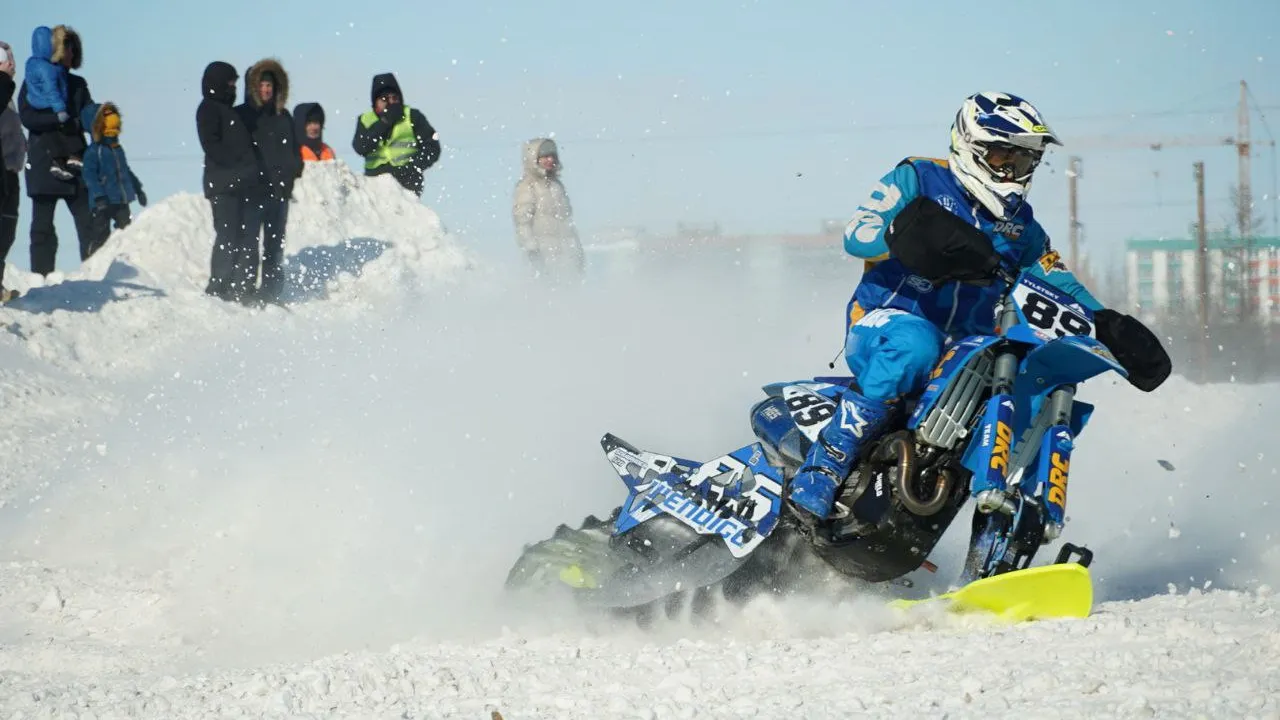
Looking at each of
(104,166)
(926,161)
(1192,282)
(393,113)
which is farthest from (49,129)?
(1192,282)

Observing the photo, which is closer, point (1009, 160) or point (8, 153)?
point (1009, 160)

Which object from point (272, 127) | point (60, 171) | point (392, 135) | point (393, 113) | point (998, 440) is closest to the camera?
point (998, 440)

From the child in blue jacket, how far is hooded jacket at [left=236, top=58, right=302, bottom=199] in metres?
1.66

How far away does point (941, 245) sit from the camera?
526 cm

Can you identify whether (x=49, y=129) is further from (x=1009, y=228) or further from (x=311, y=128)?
(x=1009, y=228)

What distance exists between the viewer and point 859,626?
571 centimetres

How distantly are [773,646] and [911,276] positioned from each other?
162cm

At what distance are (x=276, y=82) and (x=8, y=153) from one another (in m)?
3.31

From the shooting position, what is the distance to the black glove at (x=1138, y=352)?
5516 millimetres

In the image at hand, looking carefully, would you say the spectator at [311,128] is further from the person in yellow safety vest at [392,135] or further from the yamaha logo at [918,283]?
the yamaha logo at [918,283]

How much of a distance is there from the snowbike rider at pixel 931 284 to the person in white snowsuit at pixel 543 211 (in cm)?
1009

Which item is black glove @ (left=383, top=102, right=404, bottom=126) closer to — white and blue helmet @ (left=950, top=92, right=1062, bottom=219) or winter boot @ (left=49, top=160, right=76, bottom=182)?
winter boot @ (left=49, top=160, right=76, bottom=182)

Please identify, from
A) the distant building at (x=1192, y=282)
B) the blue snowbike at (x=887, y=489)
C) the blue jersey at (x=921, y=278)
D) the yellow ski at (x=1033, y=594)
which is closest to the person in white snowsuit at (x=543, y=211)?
the blue snowbike at (x=887, y=489)

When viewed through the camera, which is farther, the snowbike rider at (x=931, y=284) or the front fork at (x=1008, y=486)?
the snowbike rider at (x=931, y=284)
